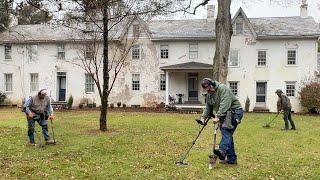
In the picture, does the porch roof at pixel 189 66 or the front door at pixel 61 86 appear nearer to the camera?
the porch roof at pixel 189 66

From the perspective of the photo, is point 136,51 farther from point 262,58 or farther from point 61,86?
point 262,58

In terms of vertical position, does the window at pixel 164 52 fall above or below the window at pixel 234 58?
above

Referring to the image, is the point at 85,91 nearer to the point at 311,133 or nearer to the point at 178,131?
the point at 178,131

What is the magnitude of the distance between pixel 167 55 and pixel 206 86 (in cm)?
2758

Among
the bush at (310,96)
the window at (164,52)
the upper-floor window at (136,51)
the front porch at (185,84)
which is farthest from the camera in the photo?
the upper-floor window at (136,51)

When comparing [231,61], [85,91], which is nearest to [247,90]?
[231,61]

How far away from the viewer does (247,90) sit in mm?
35781

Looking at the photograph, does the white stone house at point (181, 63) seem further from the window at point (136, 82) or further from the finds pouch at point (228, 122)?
the finds pouch at point (228, 122)

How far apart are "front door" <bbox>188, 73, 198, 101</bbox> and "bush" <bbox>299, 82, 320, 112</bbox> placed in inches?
321

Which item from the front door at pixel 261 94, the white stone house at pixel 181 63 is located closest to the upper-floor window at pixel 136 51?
the white stone house at pixel 181 63

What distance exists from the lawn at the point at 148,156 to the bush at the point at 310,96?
15968 millimetres

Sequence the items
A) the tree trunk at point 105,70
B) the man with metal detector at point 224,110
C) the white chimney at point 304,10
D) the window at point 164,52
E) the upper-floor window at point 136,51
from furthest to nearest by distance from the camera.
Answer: the white chimney at point 304,10 → the upper-floor window at point 136,51 → the window at point 164,52 → the tree trunk at point 105,70 → the man with metal detector at point 224,110

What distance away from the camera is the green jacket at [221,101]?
972cm

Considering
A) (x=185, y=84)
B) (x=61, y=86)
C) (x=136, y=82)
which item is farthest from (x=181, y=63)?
(x=61, y=86)
